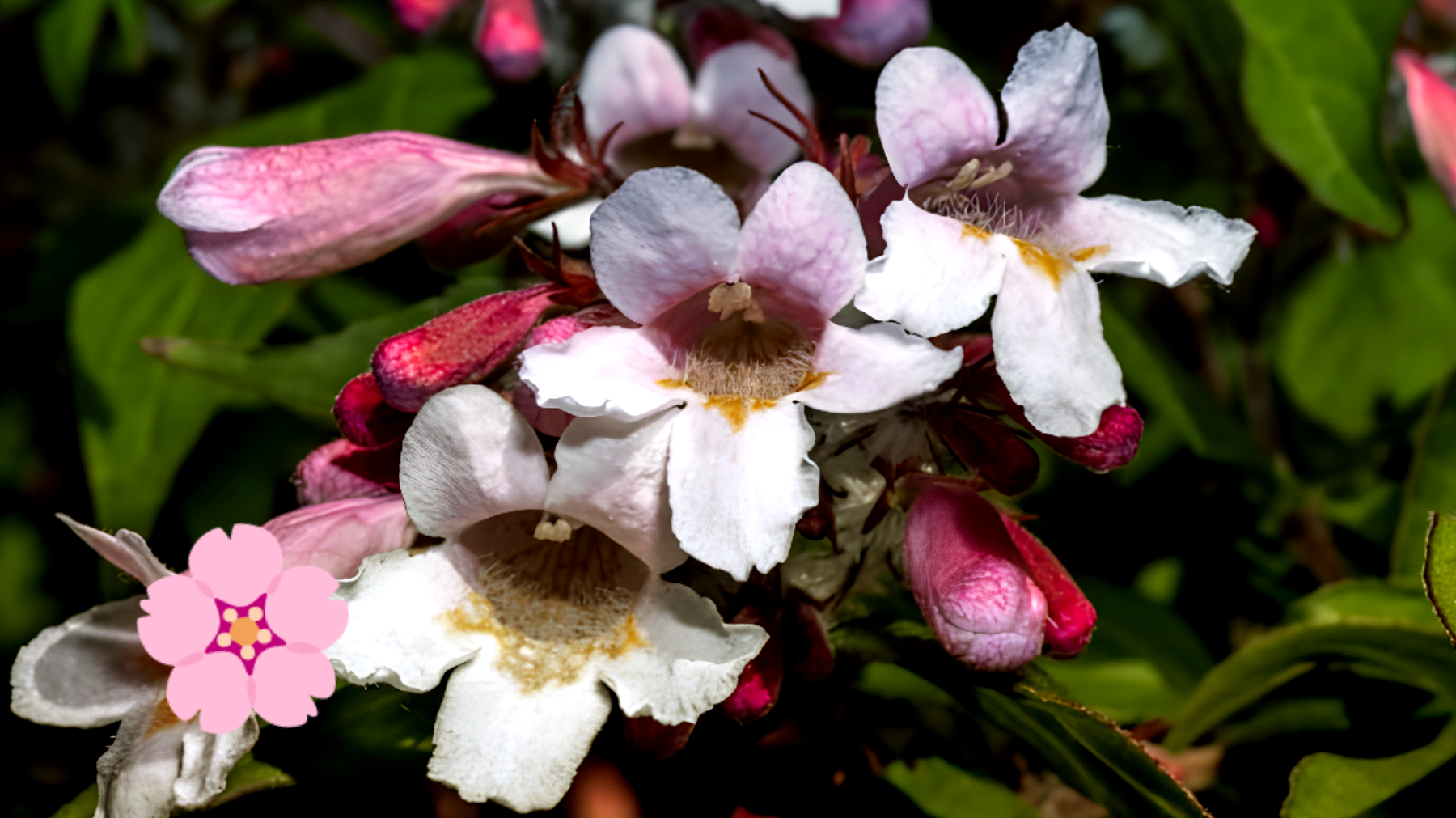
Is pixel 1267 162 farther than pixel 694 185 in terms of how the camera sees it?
Yes

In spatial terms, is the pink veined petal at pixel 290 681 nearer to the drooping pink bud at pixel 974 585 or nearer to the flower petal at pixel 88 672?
the flower petal at pixel 88 672

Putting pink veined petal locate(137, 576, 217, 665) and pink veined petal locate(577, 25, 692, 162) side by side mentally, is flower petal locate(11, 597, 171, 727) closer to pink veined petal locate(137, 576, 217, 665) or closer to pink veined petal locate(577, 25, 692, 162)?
pink veined petal locate(137, 576, 217, 665)

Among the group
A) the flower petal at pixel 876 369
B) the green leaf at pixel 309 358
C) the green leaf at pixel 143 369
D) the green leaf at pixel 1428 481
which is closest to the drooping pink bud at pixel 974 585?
the flower petal at pixel 876 369

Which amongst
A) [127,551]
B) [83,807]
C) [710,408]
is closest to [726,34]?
[710,408]

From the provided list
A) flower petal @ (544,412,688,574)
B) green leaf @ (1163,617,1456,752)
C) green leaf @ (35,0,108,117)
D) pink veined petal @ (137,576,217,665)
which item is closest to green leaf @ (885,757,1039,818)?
green leaf @ (1163,617,1456,752)

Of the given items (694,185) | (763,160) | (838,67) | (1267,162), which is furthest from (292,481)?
(1267,162)

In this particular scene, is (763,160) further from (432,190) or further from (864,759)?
(864,759)

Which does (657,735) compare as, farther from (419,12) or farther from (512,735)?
(419,12)

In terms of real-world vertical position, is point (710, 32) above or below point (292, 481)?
above
